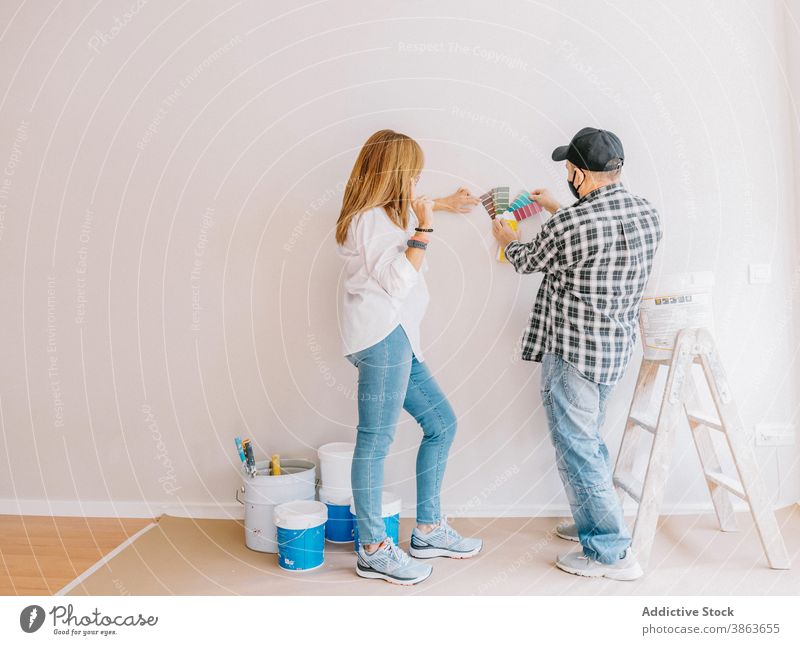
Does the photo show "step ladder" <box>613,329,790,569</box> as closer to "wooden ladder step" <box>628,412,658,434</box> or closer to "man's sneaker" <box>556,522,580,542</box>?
"wooden ladder step" <box>628,412,658,434</box>

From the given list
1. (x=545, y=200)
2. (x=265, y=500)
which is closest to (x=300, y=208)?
(x=545, y=200)

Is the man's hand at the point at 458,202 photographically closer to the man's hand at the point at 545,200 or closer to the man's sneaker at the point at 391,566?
the man's hand at the point at 545,200

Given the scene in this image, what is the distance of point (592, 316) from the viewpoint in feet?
5.06

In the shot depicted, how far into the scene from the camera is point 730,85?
1881mm

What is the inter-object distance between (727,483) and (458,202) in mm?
1089

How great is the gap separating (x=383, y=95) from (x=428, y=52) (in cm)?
19

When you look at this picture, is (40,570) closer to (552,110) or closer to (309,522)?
(309,522)

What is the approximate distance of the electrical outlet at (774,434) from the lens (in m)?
1.91

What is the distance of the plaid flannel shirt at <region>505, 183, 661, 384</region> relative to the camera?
1511 mm

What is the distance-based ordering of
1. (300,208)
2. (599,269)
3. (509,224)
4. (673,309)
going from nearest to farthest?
(599,269) → (673,309) → (509,224) → (300,208)

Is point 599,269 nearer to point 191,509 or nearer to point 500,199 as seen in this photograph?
point 500,199

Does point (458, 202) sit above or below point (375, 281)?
above

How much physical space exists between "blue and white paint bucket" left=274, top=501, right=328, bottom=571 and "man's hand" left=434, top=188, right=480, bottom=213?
3.20 feet
